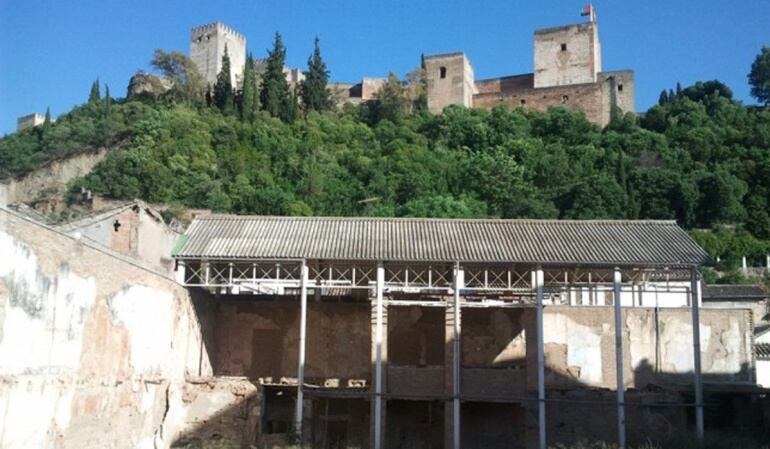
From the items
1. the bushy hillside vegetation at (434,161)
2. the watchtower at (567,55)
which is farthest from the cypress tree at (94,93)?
the watchtower at (567,55)

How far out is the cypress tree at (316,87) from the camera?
69.7m

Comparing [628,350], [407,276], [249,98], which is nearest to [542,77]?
[249,98]

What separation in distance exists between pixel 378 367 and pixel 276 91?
44151 mm

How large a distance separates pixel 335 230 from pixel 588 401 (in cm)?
929

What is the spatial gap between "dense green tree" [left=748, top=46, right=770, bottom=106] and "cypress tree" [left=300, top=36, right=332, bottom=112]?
37.7 m

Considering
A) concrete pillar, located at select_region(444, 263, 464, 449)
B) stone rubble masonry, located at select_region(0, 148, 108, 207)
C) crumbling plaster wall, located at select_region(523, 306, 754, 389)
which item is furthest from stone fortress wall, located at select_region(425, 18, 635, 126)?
concrete pillar, located at select_region(444, 263, 464, 449)

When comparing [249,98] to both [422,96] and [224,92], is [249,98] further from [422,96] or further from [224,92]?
[422,96]

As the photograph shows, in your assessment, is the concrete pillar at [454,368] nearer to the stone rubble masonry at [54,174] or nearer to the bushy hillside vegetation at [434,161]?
the bushy hillside vegetation at [434,161]

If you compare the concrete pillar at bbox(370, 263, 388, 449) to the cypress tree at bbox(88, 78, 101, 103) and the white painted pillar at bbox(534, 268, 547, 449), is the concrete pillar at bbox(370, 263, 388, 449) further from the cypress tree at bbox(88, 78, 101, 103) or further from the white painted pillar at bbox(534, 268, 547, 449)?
the cypress tree at bbox(88, 78, 101, 103)

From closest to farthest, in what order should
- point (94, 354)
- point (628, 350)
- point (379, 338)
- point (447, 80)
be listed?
point (94, 354) < point (379, 338) < point (628, 350) < point (447, 80)

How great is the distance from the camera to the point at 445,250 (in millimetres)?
26188

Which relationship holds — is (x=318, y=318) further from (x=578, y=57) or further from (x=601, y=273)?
(x=578, y=57)

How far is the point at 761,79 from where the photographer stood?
7750 centimetres

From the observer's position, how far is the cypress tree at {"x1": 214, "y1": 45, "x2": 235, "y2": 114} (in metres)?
65.8
